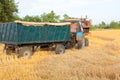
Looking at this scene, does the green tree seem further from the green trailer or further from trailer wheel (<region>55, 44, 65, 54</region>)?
trailer wheel (<region>55, 44, 65, 54</region>)

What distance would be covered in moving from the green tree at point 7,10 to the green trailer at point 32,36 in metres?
12.0

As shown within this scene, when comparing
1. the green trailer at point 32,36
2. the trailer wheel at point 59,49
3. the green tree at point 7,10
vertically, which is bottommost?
the trailer wheel at point 59,49

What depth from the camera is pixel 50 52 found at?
18344 millimetres

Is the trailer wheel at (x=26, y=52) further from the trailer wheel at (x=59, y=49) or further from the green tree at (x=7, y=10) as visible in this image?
the green tree at (x=7, y=10)

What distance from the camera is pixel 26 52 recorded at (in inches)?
651

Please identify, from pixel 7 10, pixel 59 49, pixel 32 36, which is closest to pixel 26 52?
pixel 32 36

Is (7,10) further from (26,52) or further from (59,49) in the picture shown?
(26,52)

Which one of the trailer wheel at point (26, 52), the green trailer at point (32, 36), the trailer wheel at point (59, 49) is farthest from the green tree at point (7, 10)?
the trailer wheel at point (26, 52)

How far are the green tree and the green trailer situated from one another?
1204cm

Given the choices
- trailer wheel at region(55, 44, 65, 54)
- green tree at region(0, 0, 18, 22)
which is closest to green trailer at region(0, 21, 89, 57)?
trailer wheel at region(55, 44, 65, 54)

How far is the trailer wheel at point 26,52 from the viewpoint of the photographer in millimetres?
16281

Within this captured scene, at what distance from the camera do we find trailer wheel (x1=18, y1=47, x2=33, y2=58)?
16.3m

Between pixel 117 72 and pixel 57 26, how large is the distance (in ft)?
31.9

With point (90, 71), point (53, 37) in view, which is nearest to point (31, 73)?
point (90, 71)
